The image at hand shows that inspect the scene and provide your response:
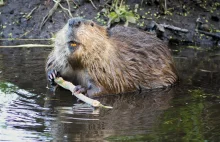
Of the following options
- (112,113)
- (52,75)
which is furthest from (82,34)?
(112,113)

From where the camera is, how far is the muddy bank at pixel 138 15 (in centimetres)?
793

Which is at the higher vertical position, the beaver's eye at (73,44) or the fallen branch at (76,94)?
the beaver's eye at (73,44)

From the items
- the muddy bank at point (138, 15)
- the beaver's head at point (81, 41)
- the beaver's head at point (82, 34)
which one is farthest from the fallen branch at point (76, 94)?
the muddy bank at point (138, 15)

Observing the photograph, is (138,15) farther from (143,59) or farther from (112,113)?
(112,113)

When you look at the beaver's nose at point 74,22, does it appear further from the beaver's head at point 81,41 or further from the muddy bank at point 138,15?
the muddy bank at point 138,15

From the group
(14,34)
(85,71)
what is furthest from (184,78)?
(14,34)

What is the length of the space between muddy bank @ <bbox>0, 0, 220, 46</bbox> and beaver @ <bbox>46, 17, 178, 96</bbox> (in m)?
2.15

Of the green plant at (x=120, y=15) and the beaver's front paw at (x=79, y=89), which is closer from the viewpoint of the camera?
the beaver's front paw at (x=79, y=89)

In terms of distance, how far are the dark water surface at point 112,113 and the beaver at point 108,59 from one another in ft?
0.51

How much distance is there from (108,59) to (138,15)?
3.02 m

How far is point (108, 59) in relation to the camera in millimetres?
5121

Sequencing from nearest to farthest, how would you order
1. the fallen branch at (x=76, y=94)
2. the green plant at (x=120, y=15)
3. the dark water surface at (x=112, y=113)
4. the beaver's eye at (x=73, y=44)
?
the dark water surface at (x=112, y=113)
the fallen branch at (x=76, y=94)
the beaver's eye at (x=73, y=44)
the green plant at (x=120, y=15)

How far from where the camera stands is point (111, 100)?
4.84m

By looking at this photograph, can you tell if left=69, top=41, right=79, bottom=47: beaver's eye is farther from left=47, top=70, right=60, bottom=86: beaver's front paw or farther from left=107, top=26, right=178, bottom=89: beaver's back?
left=107, top=26, right=178, bottom=89: beaver's back
